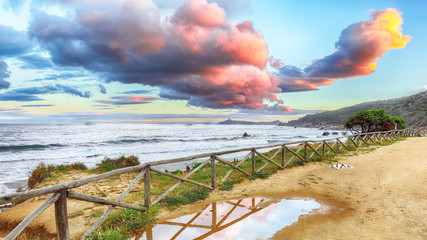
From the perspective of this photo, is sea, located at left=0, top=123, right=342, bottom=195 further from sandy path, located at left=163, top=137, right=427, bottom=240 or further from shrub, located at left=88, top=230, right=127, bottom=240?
sandy path, located at left=163, top=137, right=427, bottom=240

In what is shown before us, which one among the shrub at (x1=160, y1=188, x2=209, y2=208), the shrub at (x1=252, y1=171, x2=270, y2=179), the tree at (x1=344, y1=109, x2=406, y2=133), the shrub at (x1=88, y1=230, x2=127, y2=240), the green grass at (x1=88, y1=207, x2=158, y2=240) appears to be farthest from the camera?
the tree at (x1=344, y1=109, x2=406, y2=133)

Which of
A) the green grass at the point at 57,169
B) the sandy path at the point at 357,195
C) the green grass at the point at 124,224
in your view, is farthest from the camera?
the green grass at the point at 57,169

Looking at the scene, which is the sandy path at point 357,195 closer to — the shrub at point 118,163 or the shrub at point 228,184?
the shrub at point 228,184

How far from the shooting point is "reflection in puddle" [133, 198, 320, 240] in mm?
5344

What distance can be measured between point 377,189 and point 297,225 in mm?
5657

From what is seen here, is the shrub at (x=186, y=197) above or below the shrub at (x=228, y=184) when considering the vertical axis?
above

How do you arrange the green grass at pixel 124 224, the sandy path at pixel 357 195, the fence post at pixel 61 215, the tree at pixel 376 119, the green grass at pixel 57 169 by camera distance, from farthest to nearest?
the tree at pixel 376 119
the green grass at pixel 57 169
the sandy path at pixel 357 195
the green grass at pixel 124 224
the fence post at pixel 61 215

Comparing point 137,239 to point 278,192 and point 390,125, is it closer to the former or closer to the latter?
point 278,192

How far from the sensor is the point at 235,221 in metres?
6.07

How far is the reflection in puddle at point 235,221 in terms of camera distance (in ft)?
17.5

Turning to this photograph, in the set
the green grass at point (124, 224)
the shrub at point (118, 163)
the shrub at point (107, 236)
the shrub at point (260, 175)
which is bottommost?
the shrub at point (118, 163)

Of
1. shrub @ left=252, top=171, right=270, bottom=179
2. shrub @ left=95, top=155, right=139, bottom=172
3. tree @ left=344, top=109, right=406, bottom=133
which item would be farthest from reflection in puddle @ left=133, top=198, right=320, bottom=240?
tree @ left=344, top=109, right=406, bottom=133

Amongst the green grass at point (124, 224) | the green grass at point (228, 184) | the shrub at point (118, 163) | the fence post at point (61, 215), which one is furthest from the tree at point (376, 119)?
the fence post at point (61, 215)

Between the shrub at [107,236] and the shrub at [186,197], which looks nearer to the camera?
the shrub at [107,236]
